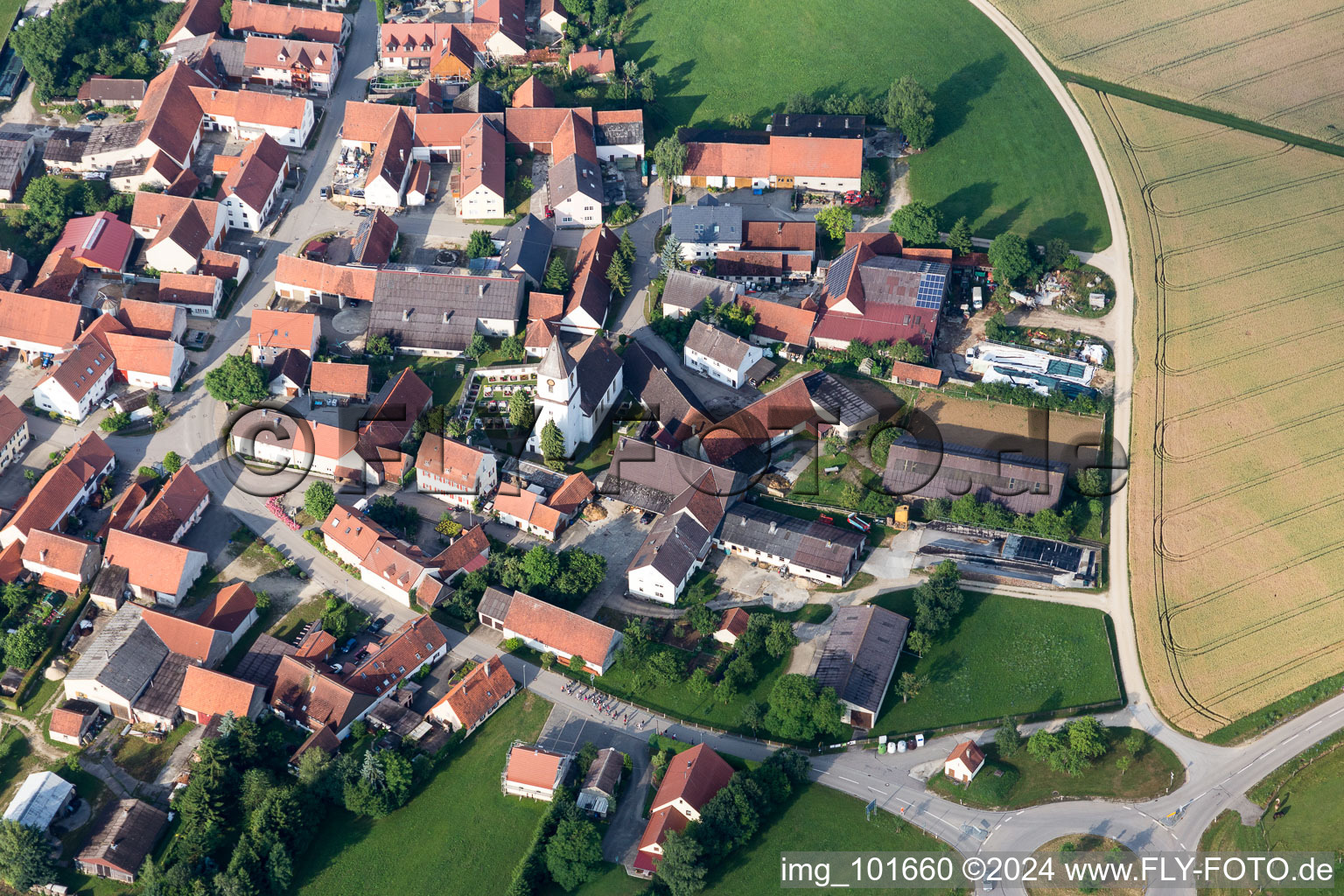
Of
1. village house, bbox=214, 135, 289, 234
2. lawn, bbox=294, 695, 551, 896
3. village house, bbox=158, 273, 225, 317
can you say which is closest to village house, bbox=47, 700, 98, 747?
lawn, bbox=294, 695, 551, 896

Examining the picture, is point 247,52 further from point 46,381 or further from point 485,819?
point 485,819

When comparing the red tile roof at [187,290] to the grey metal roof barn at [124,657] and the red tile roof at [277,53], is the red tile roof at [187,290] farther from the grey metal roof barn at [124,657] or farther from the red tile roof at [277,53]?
the red tile roof at [277,53]

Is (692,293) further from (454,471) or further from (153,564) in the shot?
(153,564)

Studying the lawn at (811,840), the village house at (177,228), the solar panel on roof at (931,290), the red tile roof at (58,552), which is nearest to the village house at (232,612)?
the red tile roof at (58,552)

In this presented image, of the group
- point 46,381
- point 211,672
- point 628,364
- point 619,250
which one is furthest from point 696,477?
point 46,381

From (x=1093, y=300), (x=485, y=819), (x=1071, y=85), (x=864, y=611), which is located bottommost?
(x=485, y=819)

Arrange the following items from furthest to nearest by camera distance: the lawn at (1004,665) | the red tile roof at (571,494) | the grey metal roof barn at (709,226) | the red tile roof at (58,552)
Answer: the grey metal roof barn at (709,226) < the red tile roof at (571,494) < the red tile roof at (58,552) < the lawn at (1004,665)

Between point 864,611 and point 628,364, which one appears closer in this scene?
point 864,611
